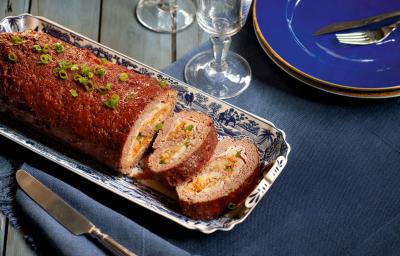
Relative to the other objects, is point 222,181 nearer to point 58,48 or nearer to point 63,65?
point 63,65

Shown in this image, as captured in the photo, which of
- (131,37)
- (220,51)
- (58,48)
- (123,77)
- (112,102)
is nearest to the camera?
(112,102)

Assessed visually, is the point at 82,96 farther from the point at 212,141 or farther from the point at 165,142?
the point at 212,141

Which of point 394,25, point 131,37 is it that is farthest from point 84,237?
point 394,25

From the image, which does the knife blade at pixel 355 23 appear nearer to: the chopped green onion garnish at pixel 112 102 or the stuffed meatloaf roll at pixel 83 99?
the stuffed meatloaf roll at pixel 83 99

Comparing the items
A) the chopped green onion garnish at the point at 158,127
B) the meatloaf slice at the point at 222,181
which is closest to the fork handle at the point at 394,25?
the meatloaf slice at the point at 222,181

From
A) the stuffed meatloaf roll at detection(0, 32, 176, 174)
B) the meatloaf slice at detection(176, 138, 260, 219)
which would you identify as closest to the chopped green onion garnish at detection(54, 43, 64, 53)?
the stuffed meatloaf roll at detection(0, 32, 176, 174)

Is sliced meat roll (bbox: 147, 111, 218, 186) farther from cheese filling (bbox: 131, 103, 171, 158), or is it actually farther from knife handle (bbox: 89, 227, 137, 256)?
knife handle (bbox: 89, 227, 137, 256)
